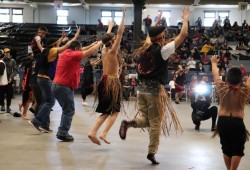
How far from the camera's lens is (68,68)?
6016 millimetres

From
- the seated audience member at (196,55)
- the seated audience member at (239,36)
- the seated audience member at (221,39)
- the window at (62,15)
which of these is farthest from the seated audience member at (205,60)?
the window at (62,15)

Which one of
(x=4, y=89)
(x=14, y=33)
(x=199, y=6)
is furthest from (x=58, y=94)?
(x=199, y=6)

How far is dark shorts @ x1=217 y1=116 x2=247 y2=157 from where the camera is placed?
148 inches

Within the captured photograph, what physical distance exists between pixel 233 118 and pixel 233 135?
15 cm

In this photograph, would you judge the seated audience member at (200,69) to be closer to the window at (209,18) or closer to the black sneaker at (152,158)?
the black sneaker at (152,158)

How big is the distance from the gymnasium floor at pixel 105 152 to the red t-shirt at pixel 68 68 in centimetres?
91

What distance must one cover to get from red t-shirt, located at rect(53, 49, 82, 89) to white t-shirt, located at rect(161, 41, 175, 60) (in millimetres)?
1595

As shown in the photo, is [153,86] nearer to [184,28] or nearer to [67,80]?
[184,28]

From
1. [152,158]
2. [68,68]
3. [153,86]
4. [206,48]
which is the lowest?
[152,158]

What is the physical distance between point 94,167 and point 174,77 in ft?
38.4

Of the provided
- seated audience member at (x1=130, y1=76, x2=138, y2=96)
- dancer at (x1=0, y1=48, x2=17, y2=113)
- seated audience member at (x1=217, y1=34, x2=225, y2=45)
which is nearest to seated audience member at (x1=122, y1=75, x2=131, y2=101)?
seated audience member at (x1=130, y1=76, x2=138, y2=96)

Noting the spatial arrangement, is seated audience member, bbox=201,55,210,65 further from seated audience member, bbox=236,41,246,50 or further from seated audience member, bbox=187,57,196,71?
seated audience member, bbox=236,41,246,50

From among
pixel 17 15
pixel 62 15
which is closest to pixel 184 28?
pixel 62 15

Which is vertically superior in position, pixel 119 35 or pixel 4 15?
pixel 4 15
